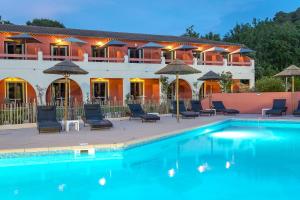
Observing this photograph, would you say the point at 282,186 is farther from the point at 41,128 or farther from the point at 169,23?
the point at 169,23

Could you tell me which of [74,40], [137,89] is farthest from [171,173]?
[137,89]

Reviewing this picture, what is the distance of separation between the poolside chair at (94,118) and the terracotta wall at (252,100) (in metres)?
10.7

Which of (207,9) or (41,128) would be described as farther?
(207,9)

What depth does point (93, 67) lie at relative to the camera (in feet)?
78.0

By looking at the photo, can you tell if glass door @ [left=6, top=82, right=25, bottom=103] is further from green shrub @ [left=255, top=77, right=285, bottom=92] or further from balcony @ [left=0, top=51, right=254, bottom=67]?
green shrub @ [left=255, top=77, right=285, bottom=92]

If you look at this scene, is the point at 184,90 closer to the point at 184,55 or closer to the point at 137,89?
the point at 184,55

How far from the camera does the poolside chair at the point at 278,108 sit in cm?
1927

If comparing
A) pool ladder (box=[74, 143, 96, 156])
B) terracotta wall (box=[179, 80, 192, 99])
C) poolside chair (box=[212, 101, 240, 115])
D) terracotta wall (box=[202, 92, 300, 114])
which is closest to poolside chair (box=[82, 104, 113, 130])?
pool ladder (box=[74, 143, 96, 156])

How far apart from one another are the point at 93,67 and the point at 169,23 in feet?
175

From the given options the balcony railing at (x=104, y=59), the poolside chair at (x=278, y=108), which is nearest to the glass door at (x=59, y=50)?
the balcony railing at (x=104, y=59)

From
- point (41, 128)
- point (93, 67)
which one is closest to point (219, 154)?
point (41, 128)

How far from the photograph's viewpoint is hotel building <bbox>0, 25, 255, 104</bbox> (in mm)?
22203

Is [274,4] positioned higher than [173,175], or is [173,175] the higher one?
[274,4]

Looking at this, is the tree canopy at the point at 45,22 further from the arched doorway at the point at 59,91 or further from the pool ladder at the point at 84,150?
the pool ladder at the point at 84,150
